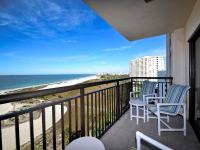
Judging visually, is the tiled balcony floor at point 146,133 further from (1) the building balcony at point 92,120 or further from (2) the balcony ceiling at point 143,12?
(2) the balcony ceiling at point 143,12

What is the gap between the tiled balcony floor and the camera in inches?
83.7

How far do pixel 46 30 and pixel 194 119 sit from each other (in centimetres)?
2836

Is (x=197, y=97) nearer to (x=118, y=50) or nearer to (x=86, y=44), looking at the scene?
(x=118, y=50)

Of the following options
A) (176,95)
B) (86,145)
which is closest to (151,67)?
(176,95)

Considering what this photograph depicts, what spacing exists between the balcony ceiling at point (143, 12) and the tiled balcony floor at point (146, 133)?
2.09 meters

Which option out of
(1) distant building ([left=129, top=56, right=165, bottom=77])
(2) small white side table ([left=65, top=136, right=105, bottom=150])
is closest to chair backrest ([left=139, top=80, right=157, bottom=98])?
(2) small white side table ([left=65, top=136, right=105, bottom=150])

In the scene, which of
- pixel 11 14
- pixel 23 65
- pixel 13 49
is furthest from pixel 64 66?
pixel 11 14

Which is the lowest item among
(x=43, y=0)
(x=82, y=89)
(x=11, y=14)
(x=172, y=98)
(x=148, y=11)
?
(x=172, y=98)

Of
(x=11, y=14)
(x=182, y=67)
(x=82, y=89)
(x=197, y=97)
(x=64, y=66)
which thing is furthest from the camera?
(x=64, y=66)

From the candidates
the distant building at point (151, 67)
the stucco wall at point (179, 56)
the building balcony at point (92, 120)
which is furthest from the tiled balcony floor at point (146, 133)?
the distant building at point (151, 67)

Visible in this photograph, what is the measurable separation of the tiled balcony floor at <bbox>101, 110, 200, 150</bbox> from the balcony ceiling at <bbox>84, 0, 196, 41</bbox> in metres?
2.09

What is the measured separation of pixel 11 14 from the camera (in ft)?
78.5

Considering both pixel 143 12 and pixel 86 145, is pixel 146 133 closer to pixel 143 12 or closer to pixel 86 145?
pixel 86 145

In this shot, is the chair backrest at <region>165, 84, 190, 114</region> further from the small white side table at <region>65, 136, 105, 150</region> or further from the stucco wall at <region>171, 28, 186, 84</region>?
the small white side table at <region>65, 136, 105, 150</region>
